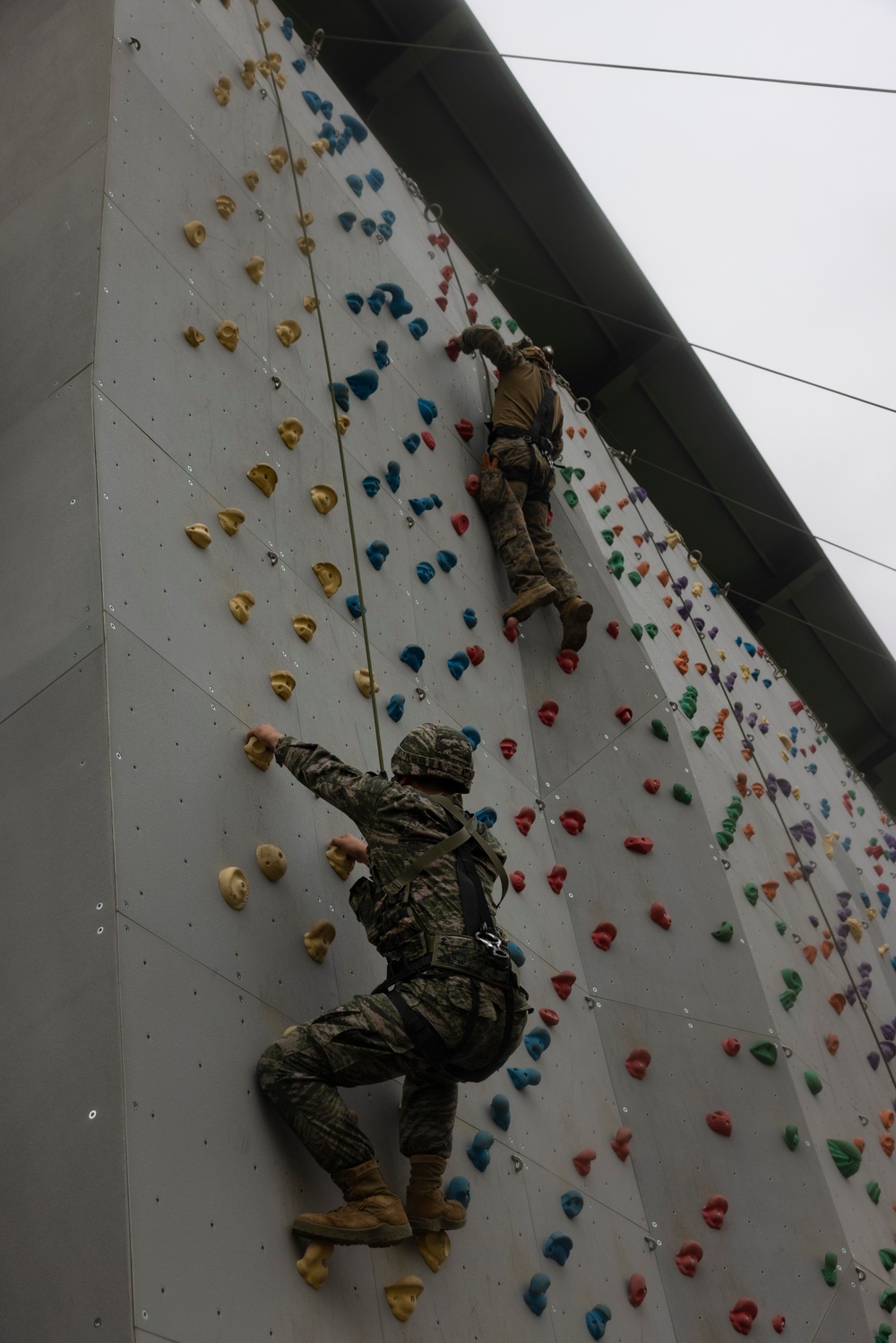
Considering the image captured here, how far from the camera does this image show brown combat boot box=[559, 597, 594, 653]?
18.3ft

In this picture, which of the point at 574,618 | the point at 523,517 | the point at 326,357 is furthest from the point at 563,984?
the point at 326,357

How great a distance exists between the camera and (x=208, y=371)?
398 cm

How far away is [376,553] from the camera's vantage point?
4.53 m

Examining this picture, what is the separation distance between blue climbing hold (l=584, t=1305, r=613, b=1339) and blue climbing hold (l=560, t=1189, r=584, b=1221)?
258mm

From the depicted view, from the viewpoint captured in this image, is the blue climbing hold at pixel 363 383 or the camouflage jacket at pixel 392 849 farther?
the blue climbing hold at pixel 363 383

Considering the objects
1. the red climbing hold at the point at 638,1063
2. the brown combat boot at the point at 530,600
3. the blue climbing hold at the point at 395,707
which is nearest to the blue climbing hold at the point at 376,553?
the blue climbing hold at the point at 395,707

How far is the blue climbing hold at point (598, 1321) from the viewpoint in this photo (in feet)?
11.8

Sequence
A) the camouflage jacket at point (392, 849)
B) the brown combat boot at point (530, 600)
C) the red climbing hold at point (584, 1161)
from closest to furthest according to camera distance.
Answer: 1. the camouflage jacket at point (392, 849)
2. the red climbing hold at point (584, 1161)
3. the brown combat boot at point (530, 600)

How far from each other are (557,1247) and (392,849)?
1326 mm

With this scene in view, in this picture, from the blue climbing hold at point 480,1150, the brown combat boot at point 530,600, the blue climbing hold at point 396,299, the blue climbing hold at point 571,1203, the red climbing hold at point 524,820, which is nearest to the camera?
the blue climbing hold at point 480,1150

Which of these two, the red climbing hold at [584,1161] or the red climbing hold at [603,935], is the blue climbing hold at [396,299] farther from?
the red climbing hold at [584,1161]

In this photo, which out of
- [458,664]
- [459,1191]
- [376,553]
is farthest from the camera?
[458,664]

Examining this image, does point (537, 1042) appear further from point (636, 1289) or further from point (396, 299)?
point (396, 299)

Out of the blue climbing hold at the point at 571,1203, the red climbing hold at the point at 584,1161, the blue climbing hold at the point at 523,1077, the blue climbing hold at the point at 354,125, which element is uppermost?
the blue climbing hold at the point at 354,125
